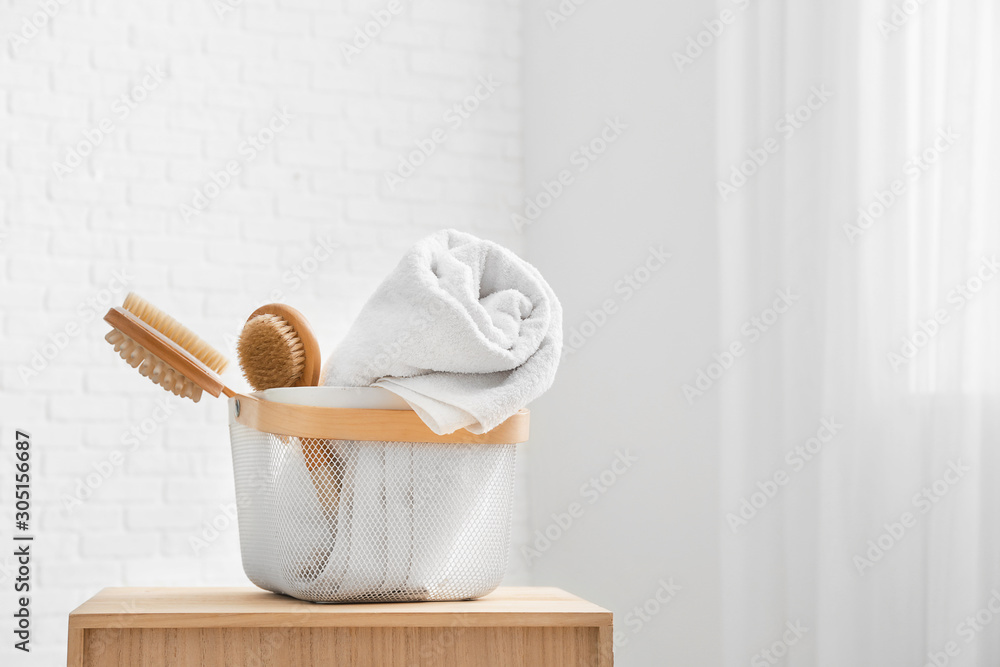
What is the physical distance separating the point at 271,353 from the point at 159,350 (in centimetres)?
10

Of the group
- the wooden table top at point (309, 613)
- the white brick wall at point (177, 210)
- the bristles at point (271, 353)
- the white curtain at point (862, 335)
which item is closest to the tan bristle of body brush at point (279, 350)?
the bristles at point (271, 353)

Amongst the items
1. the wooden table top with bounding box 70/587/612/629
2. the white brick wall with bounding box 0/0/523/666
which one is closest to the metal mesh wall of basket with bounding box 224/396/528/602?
the wooden table top with bounding box 70/587/612/629

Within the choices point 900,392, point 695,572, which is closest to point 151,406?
point 695,572

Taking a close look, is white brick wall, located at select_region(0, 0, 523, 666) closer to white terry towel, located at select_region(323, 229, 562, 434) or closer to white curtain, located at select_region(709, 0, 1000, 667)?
white curtain, located at select_region(709, 0, 1000, 667)

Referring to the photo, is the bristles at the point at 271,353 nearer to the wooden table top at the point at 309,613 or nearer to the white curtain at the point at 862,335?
the wooden table top at the point at 309,613

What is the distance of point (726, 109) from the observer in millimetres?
1478

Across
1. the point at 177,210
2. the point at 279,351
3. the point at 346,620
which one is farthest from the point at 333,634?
the point at 177,210

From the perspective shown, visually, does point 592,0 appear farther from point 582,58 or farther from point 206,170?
point 206,170

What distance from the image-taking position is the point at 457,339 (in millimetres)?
807

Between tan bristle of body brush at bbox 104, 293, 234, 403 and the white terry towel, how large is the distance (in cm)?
12

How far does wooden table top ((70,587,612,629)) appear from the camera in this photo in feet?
2.50

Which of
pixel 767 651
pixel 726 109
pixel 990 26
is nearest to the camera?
pixel 990 26

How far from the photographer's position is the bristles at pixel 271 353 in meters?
0.87

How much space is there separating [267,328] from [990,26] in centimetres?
88
